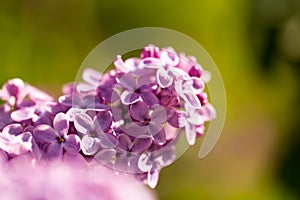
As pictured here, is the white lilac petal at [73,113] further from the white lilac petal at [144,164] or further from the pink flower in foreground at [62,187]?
the pink flower in foreground at [62,187]

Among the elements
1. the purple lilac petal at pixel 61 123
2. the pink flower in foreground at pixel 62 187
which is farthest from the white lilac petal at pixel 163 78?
the pink flower in foreground at pixel 62 187

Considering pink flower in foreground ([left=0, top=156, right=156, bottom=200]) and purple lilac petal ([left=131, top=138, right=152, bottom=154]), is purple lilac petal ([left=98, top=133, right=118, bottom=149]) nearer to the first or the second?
purple lilac petal ([left=131, top=138, right=152, bottom=154])

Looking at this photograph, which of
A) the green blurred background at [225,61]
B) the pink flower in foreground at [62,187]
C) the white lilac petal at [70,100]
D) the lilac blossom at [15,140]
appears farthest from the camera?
the green blurred background at [225,61]

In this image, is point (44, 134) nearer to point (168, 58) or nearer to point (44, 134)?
point (44, 134)

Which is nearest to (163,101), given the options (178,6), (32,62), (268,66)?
(268,66)

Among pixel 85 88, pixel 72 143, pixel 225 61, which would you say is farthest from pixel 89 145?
pixel 225 61

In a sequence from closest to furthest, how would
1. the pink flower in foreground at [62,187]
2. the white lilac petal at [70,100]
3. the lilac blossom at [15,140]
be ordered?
the pink flower in foreground at [62,187] < the lilac blossom at [15,140] < the white lilac petal at [70,100]

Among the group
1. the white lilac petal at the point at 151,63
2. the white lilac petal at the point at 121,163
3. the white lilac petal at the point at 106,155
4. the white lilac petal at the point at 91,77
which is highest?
the white lilac petal at the point at 151,63
